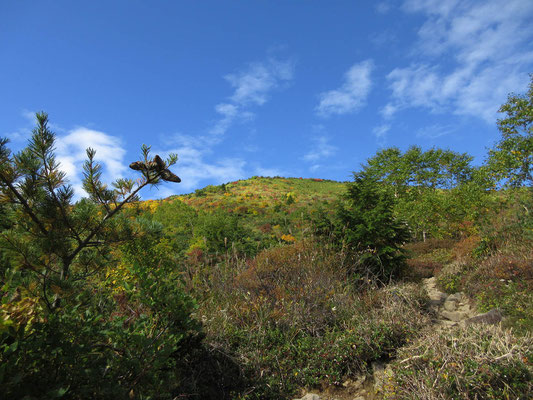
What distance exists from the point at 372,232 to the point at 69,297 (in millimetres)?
6100

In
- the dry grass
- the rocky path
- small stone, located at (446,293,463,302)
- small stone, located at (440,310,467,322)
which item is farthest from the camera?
small stone, located at (446,293,463,302)

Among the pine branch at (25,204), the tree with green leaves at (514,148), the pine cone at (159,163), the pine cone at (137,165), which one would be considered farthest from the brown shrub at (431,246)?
the pine branch at (25,204)

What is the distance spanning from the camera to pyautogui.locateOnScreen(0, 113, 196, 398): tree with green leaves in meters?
1.78

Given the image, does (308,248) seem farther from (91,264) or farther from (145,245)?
(91,264)

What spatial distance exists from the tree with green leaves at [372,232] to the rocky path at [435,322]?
3.67 ft

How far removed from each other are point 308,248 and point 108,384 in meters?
5.05

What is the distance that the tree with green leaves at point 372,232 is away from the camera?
21.9 feet

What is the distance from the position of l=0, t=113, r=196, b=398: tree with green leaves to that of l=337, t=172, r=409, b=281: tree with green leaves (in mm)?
4728

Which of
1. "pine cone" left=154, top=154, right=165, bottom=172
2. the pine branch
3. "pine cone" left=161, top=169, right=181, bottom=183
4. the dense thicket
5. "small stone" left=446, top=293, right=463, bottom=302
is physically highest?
"pine cone" left=154, top=154, right=165, bottom=172

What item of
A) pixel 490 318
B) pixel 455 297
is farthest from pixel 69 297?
pixel 455 297

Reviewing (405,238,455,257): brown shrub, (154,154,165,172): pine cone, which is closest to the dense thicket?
(154,154,165,172): pine cone

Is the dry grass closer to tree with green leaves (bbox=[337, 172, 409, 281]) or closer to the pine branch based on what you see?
tree with green leaves (bbox=[337, 172, 409, 281])

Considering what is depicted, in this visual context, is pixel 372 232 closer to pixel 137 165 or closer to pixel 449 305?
pixel 449 305

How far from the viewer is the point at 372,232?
22.8 ft
